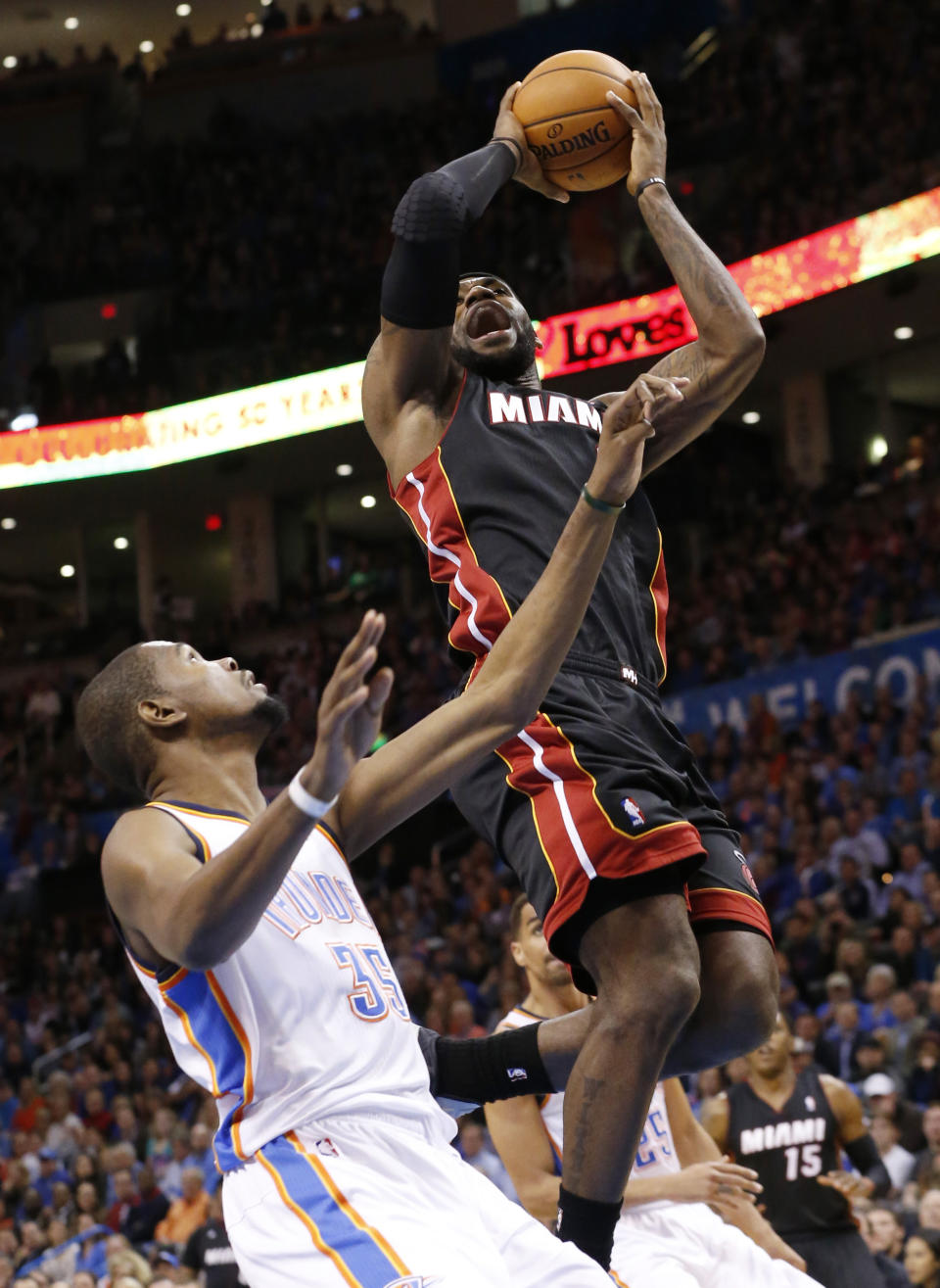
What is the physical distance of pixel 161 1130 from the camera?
12953 mm

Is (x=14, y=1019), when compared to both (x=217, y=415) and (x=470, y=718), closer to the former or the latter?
(x=217, y=415)

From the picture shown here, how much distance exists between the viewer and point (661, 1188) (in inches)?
188

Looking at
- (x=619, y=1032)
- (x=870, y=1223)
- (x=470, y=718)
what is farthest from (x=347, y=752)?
(x=870, y=1223)

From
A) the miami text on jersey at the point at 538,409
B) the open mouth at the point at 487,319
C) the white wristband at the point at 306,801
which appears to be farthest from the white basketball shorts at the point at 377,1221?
the open mouth at the point at 487,319

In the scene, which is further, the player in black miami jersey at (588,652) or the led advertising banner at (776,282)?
the led advertising banner at (776,282)

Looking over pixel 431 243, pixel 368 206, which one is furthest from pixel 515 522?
pixel 368 206

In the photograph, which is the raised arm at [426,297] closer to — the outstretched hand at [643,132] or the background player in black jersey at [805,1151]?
the outstretched hand at [643,132]

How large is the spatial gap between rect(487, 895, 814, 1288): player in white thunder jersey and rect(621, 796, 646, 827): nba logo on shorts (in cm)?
124

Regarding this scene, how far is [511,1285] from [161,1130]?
10.9m

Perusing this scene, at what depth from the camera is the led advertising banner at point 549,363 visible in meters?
18.4

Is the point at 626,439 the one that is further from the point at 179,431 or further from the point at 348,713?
the point at 179,431

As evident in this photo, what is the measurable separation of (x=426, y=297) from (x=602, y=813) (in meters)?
1.28

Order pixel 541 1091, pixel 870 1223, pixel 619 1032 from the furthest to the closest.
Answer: pixel 870 1223 < pixel 541 1091 < pixel 619 1032

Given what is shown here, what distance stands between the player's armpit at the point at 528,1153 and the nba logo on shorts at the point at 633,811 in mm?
2313
